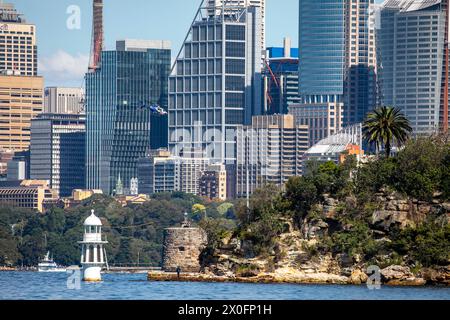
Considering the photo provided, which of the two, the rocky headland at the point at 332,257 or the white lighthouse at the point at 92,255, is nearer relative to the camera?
the white lighthouse at the point at 92,255

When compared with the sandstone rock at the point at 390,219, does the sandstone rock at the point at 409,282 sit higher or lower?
lower

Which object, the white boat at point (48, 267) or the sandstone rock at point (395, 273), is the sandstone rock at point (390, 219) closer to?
the sandstone rock at point (395, 273)

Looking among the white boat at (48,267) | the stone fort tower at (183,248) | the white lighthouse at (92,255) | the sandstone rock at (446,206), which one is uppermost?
the sandstone rock at (446,206)

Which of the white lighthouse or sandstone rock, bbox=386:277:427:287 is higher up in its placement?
the white lighthouse

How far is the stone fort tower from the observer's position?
104944mm

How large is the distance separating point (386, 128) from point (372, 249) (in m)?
13.8

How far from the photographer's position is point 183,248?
107750mm

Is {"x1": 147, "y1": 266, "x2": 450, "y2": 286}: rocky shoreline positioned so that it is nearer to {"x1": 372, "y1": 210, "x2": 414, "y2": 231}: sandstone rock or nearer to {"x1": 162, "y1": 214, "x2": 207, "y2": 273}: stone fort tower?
{"x1": 372, "y1": 210, "x2": 414, "y2": 231}: sandstone rock

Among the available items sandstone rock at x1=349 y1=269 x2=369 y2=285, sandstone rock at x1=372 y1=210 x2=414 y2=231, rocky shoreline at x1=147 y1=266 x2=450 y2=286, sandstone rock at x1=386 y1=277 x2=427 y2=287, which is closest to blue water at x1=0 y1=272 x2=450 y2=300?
sandstone rock at x1=386 y1=277 x2=427 y2=287

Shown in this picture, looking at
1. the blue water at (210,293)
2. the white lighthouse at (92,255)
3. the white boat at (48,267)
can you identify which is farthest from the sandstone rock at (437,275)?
the white boat at (48,267)

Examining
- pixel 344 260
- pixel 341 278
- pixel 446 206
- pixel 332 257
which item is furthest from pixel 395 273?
pixel 446 206

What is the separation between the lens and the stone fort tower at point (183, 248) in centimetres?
10494

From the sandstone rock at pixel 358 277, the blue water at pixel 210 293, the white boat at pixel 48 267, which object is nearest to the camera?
the blue water at pixel 210 293
